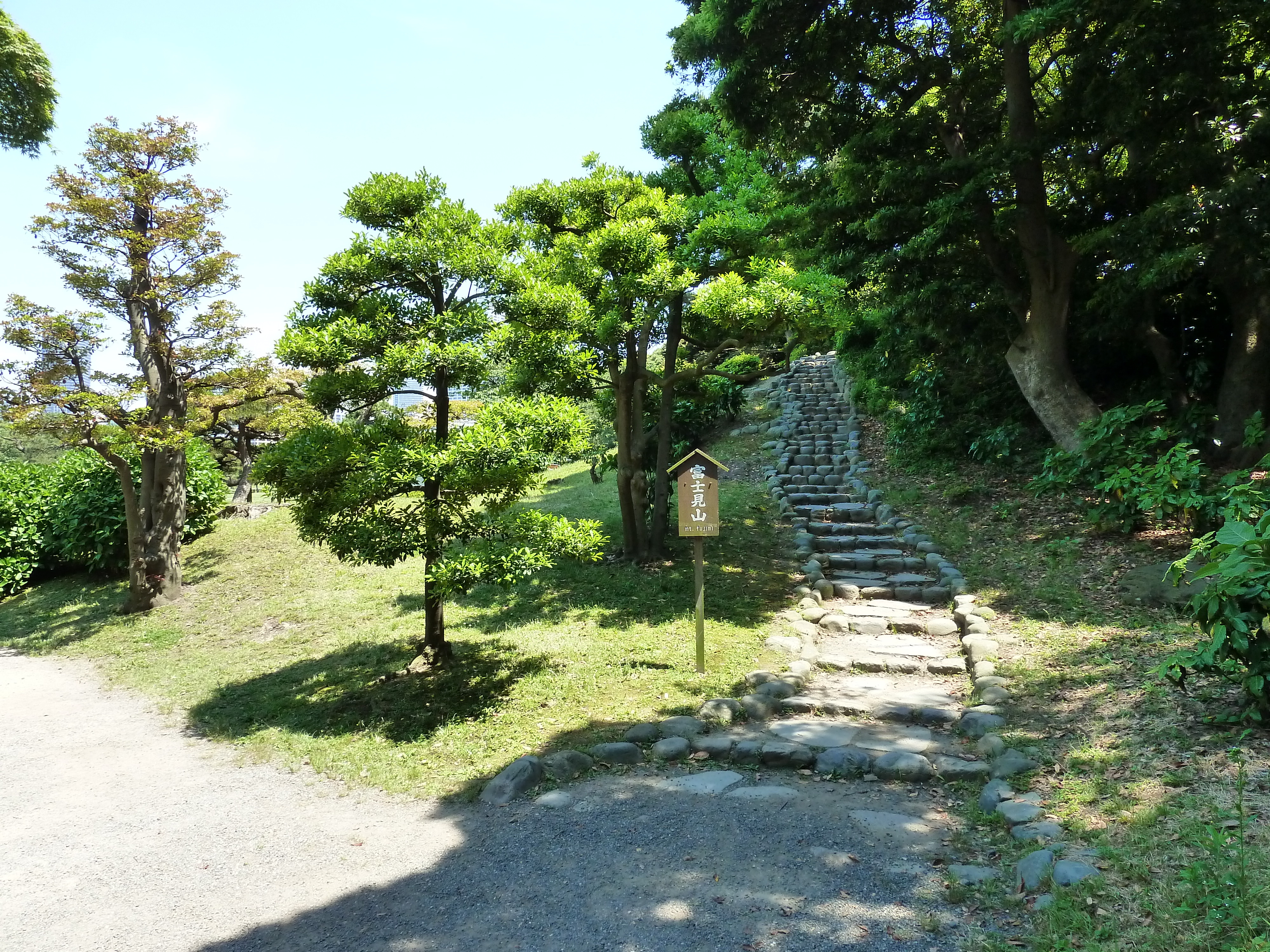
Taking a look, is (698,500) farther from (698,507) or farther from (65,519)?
(65,519)

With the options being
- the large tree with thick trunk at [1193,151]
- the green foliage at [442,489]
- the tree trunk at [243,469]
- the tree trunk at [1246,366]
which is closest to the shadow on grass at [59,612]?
the tree trunk at [243,469]

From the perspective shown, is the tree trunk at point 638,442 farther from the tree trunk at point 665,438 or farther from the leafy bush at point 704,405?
Result: the leafy bush at point 704,405

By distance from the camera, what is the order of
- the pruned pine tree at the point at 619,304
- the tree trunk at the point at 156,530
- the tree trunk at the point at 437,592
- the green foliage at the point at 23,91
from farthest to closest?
the tree trunk at the point at 156,530, the green foliage at the point at 23,91, the pruned pine tree at the point at 619,304, the tree trunk at the point at 437,592

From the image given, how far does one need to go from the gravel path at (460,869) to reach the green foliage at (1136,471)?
14.8 feet

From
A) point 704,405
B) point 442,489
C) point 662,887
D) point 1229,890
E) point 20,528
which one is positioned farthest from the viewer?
point 704,405

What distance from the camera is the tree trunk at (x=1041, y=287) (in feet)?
25.4

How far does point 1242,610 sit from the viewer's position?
3.47m

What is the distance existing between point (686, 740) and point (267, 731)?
10.9ft

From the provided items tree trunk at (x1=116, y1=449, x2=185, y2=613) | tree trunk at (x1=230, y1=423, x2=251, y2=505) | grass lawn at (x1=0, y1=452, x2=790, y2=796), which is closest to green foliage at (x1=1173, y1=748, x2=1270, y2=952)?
grass lawn at (x1=0, y1=452, x2=790, y2=796)

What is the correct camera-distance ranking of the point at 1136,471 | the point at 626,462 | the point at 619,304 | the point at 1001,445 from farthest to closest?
the point at 1001,445 < the point at 626,462 < the point at 619,304 < the point at 1136,471

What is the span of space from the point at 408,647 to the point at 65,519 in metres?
7.57

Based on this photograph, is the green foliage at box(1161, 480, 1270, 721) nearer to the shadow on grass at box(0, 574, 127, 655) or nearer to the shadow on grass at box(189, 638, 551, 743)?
the shadow on grass at box(189, 638, 551, 743)

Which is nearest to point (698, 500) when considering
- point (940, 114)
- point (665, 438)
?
point (665, 438)

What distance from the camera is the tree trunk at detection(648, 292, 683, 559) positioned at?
28.6ft
